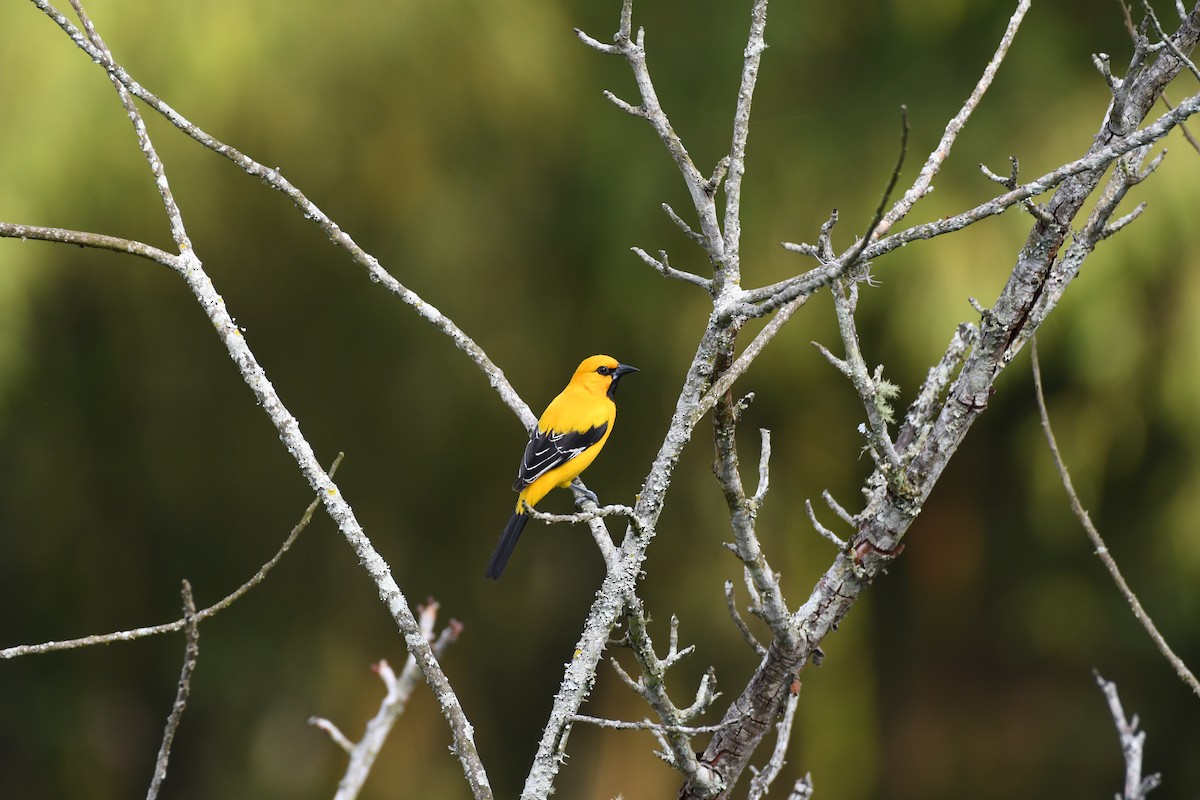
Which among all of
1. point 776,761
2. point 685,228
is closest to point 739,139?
point 685,228

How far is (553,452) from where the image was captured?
235 cm

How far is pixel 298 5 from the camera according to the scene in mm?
3723

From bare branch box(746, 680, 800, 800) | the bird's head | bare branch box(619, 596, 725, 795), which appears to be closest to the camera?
bare branch box(619, 596, 725, 795)

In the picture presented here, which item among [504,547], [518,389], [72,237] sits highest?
[518,389]

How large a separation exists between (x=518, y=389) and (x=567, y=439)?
175 cm

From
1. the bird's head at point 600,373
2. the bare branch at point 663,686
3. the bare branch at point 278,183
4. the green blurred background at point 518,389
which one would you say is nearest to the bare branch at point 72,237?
the bare branch at point 278,183

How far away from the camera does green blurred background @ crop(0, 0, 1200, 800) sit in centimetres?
368

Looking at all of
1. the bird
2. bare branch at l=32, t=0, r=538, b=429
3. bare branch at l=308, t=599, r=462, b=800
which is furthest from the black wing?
bare branch at l=32, t=0, r=538, b=429

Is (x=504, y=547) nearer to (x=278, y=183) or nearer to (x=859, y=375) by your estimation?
(x=278, y=183)

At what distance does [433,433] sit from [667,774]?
5.62ft

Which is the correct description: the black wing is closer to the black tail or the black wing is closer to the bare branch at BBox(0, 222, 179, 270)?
the black tail

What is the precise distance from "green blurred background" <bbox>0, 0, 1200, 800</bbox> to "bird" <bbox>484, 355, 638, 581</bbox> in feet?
4.24

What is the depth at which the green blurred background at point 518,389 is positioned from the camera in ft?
12.1

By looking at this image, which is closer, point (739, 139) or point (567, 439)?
point (739, 139)
